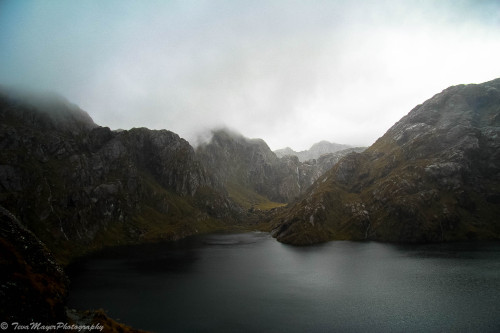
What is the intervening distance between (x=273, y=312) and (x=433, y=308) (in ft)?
149

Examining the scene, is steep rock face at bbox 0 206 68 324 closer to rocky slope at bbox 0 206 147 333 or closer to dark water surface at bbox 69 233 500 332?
rocky slope at bbox 0 206 147 333

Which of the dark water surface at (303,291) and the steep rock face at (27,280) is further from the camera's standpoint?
the dark water surface at (303,291)

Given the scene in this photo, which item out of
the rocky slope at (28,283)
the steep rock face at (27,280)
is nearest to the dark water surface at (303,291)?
the rocky slope at (28,283)

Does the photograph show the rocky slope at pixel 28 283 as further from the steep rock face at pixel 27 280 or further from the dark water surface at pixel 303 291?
the dark water surface at pixel 303 291

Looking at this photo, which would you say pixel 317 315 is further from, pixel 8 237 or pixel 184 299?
pixel 8 237

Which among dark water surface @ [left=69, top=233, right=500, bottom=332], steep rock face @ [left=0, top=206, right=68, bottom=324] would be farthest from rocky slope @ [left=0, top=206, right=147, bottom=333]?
dark water surface @ [left=69, top=233, right=500, bottom=332]

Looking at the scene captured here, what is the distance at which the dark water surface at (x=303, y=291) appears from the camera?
7362 centimetres

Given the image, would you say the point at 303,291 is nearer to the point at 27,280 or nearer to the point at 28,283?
the point at 28,283

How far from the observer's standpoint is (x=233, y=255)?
180m

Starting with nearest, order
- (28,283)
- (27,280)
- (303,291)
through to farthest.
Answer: (28,283)
(27,280)
(303,291)

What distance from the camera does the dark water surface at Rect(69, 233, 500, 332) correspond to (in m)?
73.6

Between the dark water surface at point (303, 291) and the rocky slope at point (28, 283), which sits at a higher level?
the rocky slope at point (28, 283)

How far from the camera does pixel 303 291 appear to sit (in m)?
102

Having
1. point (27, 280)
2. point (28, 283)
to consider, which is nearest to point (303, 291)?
point (28, 283)
